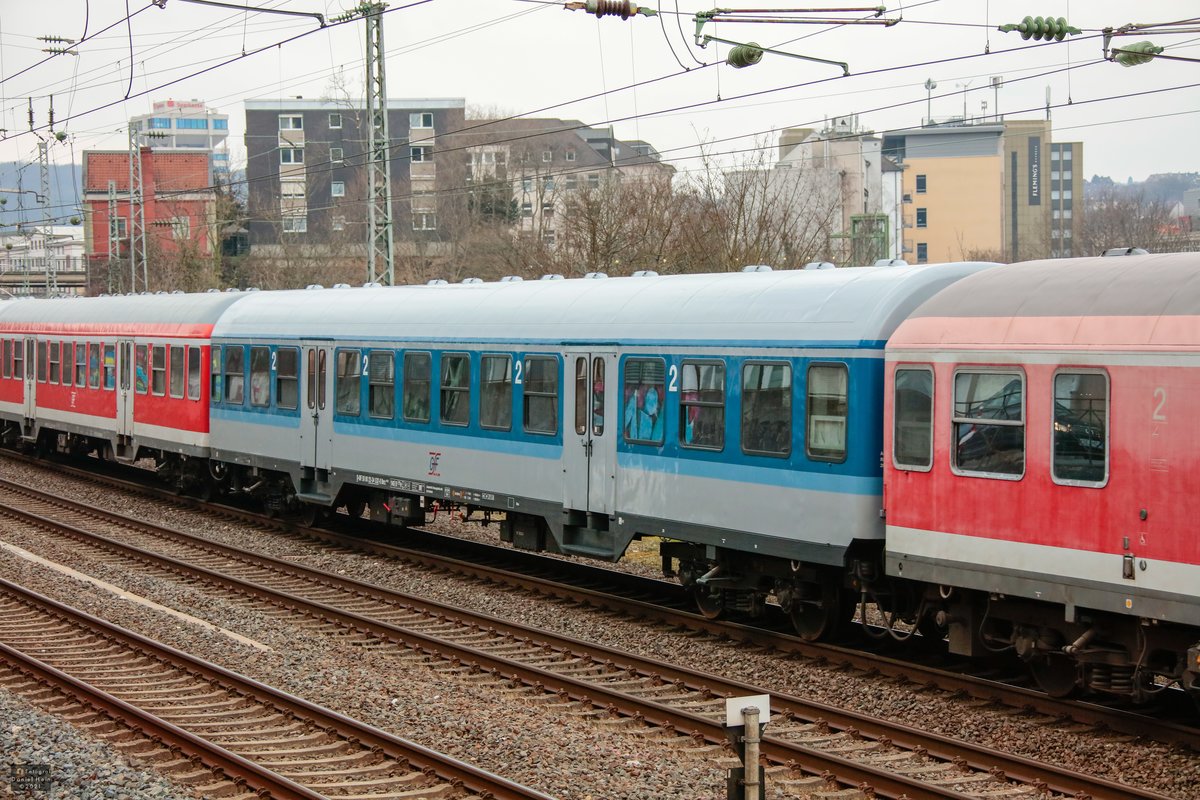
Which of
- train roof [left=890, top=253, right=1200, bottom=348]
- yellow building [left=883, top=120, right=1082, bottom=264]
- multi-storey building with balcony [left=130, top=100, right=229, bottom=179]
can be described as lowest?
train roof [left=890, top=253, right=1200, bottom=348]

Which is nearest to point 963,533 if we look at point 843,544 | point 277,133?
point 843,544

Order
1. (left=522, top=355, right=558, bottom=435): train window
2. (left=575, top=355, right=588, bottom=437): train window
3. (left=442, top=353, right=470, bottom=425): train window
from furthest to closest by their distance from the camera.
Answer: (left=442, top=353, right=470, bottom=425): train window
(left=522, top=355, right=558, bottom=435): train window
(left=575, top=355, right=588, bottom=437): train window

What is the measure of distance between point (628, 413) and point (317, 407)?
7.36 m

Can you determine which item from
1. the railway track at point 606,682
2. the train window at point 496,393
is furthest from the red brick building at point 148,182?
Answer: the train window at point 496,393

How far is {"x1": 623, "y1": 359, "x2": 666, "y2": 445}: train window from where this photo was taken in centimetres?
1434

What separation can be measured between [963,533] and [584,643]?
4.05 meters

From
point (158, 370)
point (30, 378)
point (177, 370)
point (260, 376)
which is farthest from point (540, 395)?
point (30, 378)

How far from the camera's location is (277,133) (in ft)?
300

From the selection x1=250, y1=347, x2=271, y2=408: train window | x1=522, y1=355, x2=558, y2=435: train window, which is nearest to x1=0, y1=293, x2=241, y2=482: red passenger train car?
x1=250, y1=347, x2=271, y2=408: train window

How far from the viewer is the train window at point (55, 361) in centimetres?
3045

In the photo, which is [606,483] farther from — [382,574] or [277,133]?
[277,133]

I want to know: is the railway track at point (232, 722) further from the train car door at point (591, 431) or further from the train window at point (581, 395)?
the train window at point (581, 395)

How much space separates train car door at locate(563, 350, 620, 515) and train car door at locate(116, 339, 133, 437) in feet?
46.0

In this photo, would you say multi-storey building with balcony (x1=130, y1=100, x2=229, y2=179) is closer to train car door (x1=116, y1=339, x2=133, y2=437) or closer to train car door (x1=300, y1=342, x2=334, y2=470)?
train car door (x1=116, y1=339, x2=133, y2=437)
